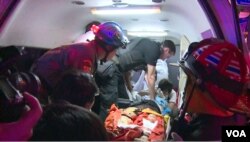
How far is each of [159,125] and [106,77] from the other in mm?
314

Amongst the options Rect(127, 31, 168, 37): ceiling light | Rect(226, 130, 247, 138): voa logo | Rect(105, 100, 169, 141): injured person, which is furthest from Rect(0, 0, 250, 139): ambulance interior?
Rect(226, 130, 247, 138): voa logo

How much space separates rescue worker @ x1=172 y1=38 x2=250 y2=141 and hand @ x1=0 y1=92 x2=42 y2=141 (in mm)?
589

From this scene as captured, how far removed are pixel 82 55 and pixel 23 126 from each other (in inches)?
14.8

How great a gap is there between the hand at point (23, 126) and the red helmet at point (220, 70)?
0.67 m

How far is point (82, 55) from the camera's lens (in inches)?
56.9

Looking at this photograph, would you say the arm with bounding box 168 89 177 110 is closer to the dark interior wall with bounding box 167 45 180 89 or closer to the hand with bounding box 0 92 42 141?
the dark interior wall with bounding box 167 45 180 89

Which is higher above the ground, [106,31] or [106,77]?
[106,31]

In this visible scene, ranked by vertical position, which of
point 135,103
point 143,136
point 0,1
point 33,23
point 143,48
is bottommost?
point 143,136

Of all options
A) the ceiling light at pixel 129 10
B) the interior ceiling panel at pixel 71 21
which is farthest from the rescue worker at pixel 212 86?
the ceiling light at pixel 129 10

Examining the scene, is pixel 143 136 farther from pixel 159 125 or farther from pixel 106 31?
pixel 106 31

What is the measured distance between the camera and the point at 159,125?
Result: 149cm

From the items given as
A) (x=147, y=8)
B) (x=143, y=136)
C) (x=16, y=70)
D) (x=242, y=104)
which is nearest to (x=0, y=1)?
(x=16, y=70)

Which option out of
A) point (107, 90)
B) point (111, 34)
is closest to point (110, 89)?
point (107, 90)

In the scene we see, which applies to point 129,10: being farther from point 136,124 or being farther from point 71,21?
point 136,124
